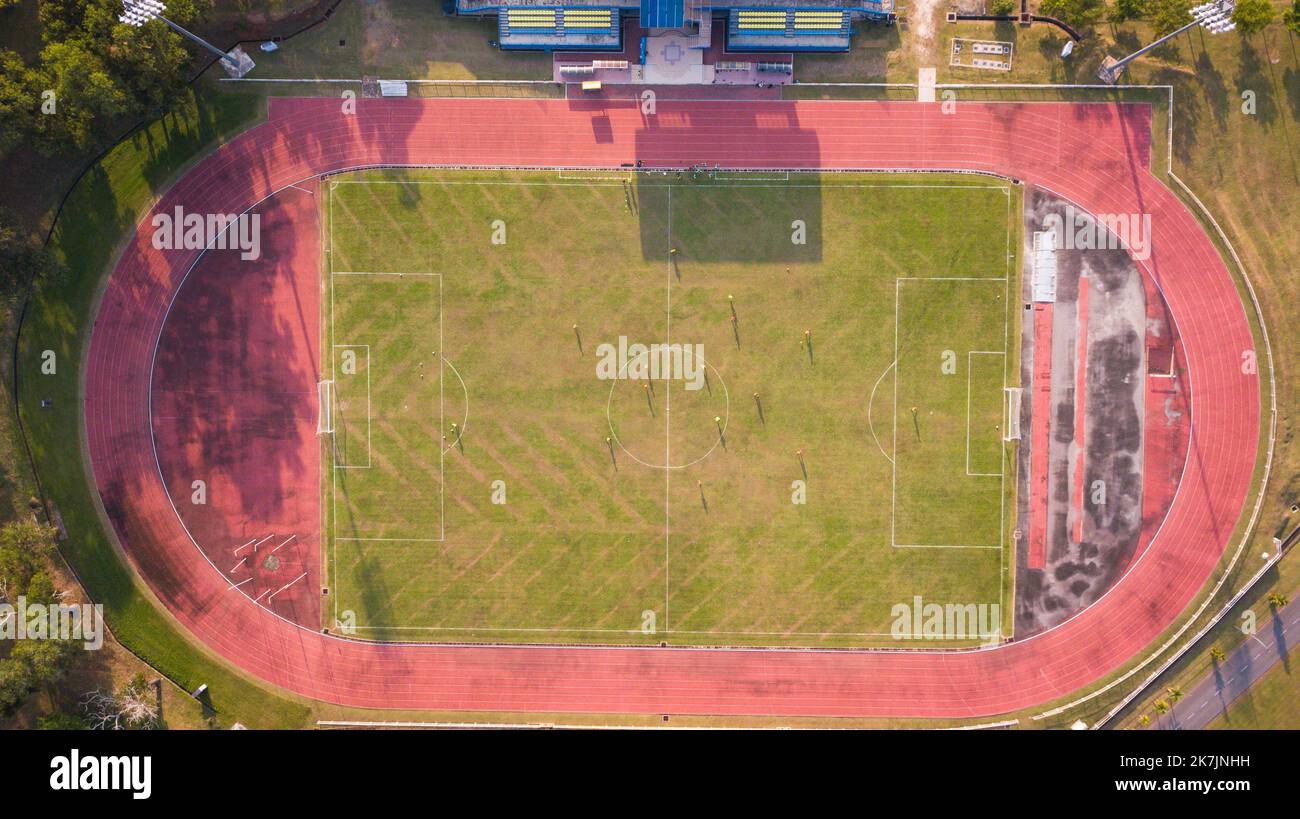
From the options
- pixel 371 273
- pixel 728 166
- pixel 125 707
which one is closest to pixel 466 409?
pixel 371 273

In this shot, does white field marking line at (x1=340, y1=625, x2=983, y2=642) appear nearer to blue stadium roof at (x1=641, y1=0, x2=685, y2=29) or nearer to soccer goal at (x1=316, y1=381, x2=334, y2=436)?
soccer goal at (x1=316, y1=381, x2=334, y2=436)

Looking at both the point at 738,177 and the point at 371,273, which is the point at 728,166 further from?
the point at 371,273

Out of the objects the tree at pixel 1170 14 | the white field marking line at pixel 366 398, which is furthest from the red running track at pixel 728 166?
the white field marking line at pixel 366 398

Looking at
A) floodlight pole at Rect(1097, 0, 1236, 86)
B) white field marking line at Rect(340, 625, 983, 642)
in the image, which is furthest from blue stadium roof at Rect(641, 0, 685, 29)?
white field marking line at Rect(340, 625, 983, 642)

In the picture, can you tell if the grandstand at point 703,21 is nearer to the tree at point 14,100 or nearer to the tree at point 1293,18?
the tree at point 1293,18

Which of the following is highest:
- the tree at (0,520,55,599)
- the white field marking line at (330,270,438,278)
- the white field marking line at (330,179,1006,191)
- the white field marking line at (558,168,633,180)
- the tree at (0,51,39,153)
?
the tree at (0,51,39,153)

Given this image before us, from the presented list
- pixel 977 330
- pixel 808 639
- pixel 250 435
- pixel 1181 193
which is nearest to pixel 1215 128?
pixel 1181 193

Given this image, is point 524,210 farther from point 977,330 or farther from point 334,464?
point 977,330
